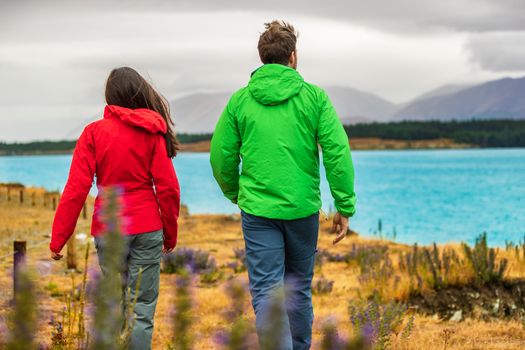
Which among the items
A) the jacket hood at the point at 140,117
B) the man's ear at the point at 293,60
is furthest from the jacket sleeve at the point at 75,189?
the man's ear at the point at 293,60

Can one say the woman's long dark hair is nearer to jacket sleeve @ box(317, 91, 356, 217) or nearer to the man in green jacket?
the man in green jacket

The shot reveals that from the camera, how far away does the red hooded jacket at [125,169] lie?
12.5 feet

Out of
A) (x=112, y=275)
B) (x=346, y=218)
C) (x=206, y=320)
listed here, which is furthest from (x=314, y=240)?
(x=206, y=320)

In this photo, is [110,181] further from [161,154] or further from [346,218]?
[346,218]

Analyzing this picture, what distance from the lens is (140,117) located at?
3.81 m

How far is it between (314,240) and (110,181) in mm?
1147

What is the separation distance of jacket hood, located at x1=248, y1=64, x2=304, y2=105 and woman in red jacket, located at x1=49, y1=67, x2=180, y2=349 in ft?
1.90

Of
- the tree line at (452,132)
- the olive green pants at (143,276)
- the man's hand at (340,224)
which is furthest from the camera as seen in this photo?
the tree line at (452,132)

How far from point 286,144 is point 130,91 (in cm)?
92

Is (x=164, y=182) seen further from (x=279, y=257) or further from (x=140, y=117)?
(x=279, y=257)

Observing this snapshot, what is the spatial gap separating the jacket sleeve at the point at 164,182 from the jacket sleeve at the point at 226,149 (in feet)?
0.79

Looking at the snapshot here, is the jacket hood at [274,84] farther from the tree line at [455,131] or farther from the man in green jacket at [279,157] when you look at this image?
the tree line at [455,131]

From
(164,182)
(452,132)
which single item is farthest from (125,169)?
(452,132)

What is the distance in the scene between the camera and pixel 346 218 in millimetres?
3791
